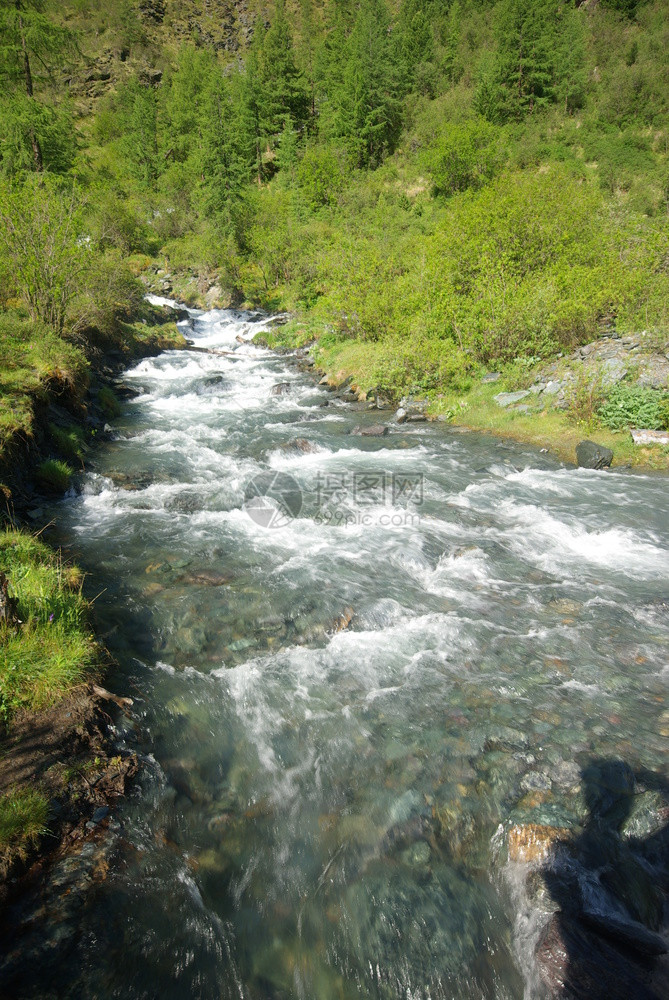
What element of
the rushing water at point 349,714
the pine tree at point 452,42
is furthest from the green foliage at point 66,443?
the pine tree at point 452,42

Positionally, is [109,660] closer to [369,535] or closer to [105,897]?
[105,897]

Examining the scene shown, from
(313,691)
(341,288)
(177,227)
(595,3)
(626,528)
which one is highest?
(595,3)

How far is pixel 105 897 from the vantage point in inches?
117

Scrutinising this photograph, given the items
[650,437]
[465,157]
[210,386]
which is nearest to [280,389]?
[210,386]

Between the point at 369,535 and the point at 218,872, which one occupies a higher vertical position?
the point at 218,872

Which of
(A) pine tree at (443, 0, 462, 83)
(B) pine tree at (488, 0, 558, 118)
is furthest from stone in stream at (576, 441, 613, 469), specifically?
(A) pine tree at (443, 0, 462, 83)

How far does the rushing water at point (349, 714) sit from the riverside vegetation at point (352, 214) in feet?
3.36

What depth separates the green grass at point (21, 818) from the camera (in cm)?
293

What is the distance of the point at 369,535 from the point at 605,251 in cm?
1479

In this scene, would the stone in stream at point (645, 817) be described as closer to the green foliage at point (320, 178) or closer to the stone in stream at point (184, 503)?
the stone in stream at point (184, 503)

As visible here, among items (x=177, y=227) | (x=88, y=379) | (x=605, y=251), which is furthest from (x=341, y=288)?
(x=177, y=227)

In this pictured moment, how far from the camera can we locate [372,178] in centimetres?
4441

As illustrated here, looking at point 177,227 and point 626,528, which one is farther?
point 177,227

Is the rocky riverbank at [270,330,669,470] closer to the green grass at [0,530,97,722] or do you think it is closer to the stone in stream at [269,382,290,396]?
the stone in stream at [269,382,290,396]
